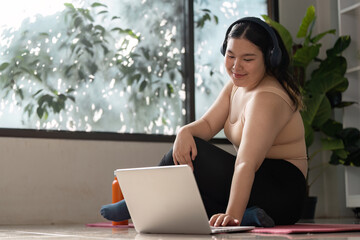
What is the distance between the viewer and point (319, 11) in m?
4.38

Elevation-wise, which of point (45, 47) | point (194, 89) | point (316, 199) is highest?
point (45, 47)

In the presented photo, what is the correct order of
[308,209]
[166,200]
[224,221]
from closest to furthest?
1. [166,200]
2. [224,221]
3. [308,209]

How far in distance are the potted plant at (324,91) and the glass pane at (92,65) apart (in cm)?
76

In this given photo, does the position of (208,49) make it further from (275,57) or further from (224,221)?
(224,221)

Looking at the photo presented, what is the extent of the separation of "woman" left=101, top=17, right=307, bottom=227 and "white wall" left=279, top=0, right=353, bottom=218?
222cm

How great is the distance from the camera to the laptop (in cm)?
139

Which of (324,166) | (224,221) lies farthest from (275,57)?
(324,166)

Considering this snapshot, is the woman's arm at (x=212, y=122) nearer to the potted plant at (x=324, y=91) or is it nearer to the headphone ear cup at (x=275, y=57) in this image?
the headphone ear cup at (x=275, y=57)

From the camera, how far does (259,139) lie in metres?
1.76

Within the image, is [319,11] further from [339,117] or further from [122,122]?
[122,122]

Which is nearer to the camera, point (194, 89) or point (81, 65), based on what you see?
point (81, 65)

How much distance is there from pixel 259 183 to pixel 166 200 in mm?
526

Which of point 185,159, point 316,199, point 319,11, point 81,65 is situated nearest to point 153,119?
point 81,65

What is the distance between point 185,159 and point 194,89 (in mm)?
2056
